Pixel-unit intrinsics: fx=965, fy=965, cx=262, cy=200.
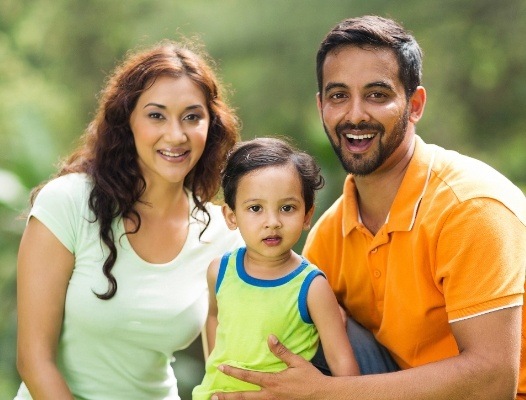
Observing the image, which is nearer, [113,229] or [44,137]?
[113,229]

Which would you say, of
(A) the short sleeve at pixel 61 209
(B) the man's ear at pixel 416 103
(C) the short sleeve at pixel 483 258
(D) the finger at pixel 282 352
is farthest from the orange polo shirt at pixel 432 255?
(A) the short sleeve at pixel 61 209

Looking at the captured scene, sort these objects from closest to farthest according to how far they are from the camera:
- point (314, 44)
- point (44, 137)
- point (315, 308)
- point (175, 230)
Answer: point (315, 308) → point (175, 230) → point (44, 137) → point (314, 44)

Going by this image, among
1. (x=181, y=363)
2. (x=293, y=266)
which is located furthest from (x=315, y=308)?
(x=181, y=363)

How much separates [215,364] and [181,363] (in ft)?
11.8

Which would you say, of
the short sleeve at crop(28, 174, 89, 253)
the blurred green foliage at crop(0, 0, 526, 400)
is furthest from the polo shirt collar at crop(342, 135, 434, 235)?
the blurred green foliage at crop(0, 0, 526, 400)

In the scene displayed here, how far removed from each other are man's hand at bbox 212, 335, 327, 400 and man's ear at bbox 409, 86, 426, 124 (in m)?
1.01

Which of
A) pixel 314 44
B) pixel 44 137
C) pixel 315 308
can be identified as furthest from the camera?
pixel 314 44

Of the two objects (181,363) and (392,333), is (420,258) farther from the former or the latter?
(181,363)

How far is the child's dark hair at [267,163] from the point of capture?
3246mm

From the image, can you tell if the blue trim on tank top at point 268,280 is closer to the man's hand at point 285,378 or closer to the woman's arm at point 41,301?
the man's hand at point 285,378

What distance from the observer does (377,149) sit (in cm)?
346

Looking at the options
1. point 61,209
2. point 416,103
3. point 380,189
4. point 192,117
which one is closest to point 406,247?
point 380,189

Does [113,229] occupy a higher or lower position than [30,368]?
higher

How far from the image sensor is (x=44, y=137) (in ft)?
21.9
